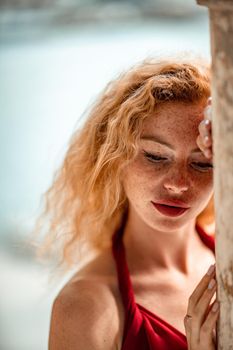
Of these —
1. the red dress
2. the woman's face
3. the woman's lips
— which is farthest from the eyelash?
the red dress

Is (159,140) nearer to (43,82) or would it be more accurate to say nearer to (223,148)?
(223,148)

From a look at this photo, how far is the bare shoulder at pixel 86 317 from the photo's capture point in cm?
189

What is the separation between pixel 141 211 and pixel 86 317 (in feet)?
0.97

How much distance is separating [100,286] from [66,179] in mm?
399

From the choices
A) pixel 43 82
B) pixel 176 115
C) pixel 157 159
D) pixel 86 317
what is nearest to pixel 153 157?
pixel 157 159

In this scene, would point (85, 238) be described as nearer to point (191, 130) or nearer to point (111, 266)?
point (111, 266)

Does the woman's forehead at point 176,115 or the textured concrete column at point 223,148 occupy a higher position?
the woman's forehead at point 176,115

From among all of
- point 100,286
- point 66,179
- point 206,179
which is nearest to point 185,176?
point 206,179

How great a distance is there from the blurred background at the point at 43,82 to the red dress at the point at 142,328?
56 cm

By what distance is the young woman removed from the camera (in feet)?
6.13

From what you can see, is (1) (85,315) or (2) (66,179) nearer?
(1) (85,315)

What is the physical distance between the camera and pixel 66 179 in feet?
7.43

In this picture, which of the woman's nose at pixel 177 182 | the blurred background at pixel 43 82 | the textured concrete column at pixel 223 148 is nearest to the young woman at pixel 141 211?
the woman's nose at pixel 177 182

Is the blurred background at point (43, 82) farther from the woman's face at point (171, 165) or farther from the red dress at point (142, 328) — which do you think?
the red dress at point (142, 328)
